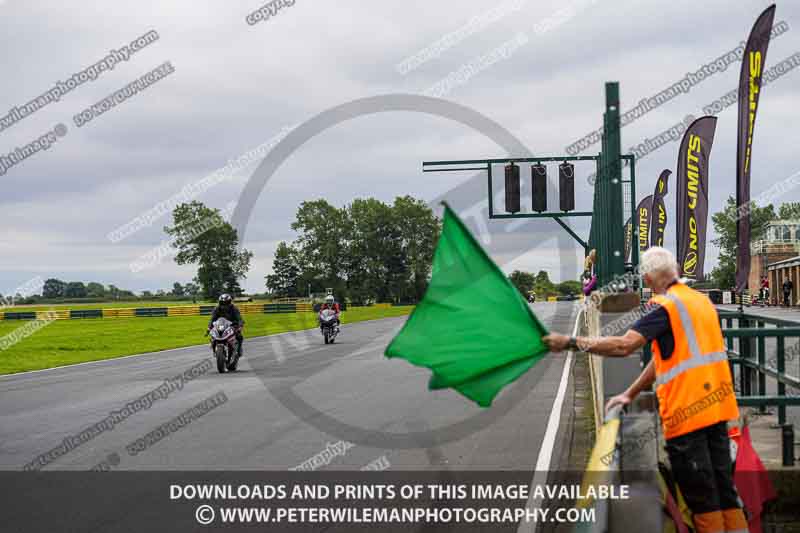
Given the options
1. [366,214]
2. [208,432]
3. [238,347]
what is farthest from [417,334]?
[366,214]

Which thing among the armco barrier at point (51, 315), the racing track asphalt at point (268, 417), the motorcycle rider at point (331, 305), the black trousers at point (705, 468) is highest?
the motorcycle rider at point (331, 305)

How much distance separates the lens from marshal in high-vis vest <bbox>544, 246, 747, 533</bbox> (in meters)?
4.52

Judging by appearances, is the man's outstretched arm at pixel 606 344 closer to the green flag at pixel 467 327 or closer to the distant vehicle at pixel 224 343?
the green flag at pixel 467 327

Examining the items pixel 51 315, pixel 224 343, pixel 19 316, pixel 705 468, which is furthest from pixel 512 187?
pixel 51 315

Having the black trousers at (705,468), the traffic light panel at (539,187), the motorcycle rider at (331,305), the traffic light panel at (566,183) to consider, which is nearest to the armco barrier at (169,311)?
the motorcycle rider at (331,305)

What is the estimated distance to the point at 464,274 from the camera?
4441 mm

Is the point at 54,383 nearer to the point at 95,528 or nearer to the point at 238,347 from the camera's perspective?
the point at 238,347

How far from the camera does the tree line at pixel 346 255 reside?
5984 centimetres

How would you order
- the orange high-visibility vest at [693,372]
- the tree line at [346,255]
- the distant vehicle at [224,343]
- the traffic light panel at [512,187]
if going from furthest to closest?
the tree line at [346,255] < the traffic light panel at [512,187] < the distant vehicle at [224,343] < the orange high-visibility vest at [693,372]

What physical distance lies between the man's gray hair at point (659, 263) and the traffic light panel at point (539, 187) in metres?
23.7

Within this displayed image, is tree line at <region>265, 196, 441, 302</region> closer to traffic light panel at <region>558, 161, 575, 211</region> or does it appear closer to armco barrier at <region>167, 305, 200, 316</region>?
armco barrier at <region>167, 305, 200, 316</region>

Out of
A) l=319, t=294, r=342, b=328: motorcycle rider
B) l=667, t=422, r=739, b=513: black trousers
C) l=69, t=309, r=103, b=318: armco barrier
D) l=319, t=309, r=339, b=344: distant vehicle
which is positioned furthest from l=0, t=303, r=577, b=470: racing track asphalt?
l=69, t=309, r=103, b=318: armco barrier

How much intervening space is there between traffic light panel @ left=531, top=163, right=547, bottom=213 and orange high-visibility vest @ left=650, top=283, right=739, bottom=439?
2387cm

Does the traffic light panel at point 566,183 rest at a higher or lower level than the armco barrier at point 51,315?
higher
